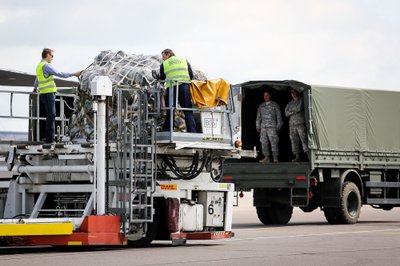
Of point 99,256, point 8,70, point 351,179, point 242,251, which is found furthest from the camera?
point 351,179

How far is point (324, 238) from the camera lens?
2169 cm

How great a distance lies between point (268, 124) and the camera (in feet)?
93.1

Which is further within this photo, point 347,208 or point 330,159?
point 347,208

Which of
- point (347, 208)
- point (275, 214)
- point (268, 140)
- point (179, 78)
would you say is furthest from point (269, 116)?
point (179, 78)

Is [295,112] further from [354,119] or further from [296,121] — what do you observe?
[354,119]

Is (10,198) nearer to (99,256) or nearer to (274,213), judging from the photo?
(99,256)

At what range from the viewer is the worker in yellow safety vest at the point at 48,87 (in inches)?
764

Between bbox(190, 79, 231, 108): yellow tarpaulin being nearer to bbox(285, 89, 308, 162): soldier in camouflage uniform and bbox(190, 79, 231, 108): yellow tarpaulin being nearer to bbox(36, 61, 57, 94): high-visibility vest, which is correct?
bbox(36, 61, 57, 94): high-visibility vest

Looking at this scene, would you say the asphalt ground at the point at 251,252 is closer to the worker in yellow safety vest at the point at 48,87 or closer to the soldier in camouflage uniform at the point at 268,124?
the worker in yellow safety vest at the point at 48,87

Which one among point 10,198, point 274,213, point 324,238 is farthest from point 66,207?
point 274,213

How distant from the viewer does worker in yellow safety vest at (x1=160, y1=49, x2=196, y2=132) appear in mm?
19180

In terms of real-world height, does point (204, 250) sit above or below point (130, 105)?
below

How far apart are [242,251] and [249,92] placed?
11246 millimetres

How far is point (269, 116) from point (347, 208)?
120 inches
